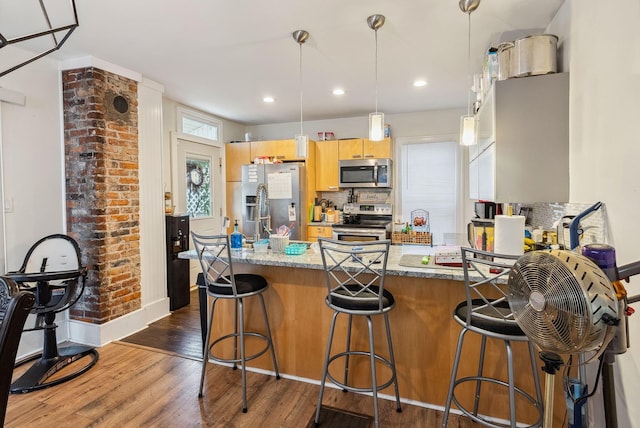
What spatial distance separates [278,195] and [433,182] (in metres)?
2.16

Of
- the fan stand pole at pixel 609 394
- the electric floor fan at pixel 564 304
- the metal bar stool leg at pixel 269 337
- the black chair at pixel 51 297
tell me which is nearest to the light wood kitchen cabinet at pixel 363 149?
the metal bar stool leg at pixel 269 337

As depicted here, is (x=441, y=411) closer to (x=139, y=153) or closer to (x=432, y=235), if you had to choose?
(x=432, y=235)

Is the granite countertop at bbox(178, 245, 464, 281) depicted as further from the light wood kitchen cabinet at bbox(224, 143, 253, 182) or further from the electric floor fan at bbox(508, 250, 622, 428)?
the light wood kitchen cabinet at bbox(224, 143, 253, 182)

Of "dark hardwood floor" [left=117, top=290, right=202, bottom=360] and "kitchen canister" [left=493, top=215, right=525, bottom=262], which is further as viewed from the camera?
"dark hardwood floor" [left=117, top=290, right=202, bottom=360]

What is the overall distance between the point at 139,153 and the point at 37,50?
1.07 metres

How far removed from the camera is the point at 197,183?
4.73 meters

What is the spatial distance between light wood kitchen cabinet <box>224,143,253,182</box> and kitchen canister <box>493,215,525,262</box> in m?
3.87

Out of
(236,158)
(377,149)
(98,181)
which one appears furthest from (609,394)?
(236,158)

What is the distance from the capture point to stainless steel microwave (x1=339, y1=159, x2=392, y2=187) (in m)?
4.69

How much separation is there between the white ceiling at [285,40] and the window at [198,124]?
0.47m

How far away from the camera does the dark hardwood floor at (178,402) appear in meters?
1.97

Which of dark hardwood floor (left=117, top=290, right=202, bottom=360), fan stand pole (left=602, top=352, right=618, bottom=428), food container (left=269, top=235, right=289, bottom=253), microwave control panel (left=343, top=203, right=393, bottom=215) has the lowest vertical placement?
dark hardwood floor (left=117, top=290, right=202, bottom=360)

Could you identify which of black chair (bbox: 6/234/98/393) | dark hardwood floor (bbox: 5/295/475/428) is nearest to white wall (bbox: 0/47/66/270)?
black chair (bbox: 6/234/98/393)

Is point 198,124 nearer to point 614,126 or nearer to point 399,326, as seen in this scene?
point 399,326
